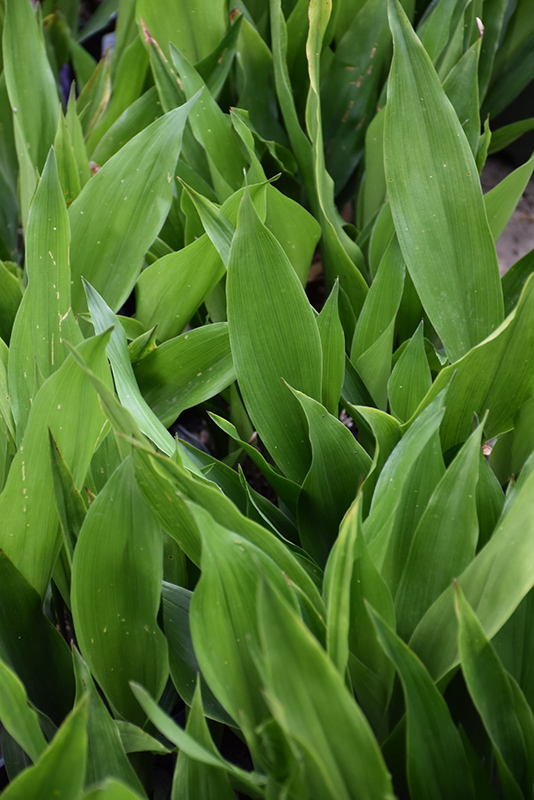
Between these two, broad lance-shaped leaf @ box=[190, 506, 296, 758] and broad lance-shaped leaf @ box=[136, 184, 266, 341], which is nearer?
broad lance-shaped leaf @ box=[190, 506, 296, 758]

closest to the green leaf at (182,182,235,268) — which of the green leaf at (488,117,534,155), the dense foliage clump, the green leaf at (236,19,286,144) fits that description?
the dense foliage clump

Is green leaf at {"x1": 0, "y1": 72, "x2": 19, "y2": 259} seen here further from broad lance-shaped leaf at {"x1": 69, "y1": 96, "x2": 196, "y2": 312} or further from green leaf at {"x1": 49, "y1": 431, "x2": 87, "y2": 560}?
green leaf at {"x1": 49, "y1": 431, "x2": 87, "y2": 560}

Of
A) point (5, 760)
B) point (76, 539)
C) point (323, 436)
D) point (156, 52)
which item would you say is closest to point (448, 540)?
point (323, 436)

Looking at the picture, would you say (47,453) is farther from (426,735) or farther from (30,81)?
(30,81)

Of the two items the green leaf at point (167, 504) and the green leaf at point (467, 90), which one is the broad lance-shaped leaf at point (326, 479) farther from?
the green leaf at point (467, 90)

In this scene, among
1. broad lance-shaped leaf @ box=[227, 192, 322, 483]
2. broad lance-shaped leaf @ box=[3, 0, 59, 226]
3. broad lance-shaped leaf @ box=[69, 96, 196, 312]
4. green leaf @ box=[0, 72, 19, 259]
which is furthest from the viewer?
green leaf @ box=[0, 72, 19, 259]

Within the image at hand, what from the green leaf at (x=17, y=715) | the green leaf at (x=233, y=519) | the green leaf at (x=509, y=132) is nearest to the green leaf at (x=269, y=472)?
the green leaf at (x=233, y=519)
